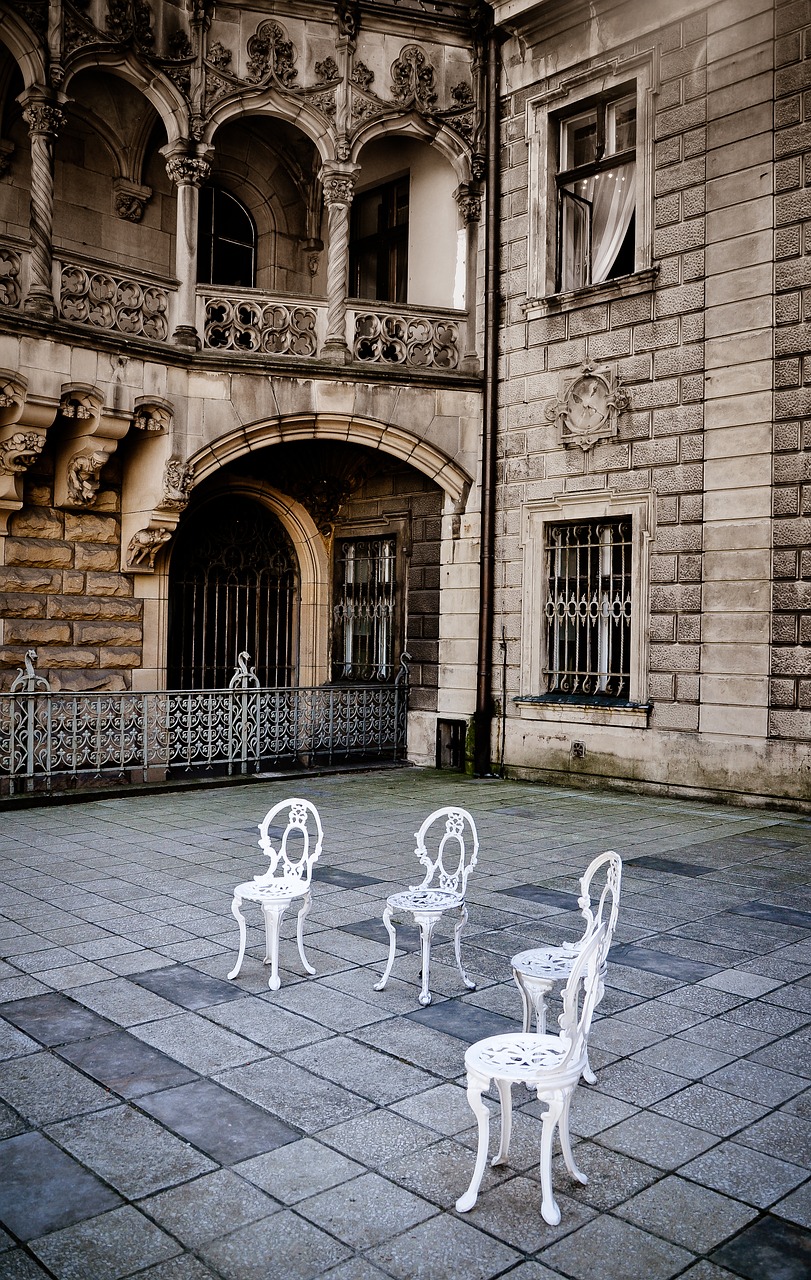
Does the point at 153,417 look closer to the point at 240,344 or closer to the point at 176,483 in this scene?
the point at 176,483

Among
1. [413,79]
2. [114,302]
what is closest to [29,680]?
[114,302]

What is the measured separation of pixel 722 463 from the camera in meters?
11.8

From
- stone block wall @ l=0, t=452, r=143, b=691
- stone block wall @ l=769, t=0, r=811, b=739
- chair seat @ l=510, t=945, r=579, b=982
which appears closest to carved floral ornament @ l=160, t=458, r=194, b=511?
stone block wall @ l=0, t=452, r=143, b=691

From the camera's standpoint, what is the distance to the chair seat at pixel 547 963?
4.48m

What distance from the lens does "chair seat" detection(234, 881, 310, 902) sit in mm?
5633

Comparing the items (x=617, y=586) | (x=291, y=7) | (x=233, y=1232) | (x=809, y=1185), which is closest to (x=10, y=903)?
(x=233, y=1232)

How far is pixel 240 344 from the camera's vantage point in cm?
1344

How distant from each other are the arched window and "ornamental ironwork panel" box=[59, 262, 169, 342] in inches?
116

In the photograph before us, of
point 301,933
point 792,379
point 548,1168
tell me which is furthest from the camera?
point 792,379

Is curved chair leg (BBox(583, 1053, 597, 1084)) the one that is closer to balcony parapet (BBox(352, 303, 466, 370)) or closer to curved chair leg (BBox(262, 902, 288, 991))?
curved chair leg (BBox(262, 902, 288, 991))

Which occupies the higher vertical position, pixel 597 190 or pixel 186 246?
pixel 597 190

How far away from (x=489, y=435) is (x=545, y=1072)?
1158 centimetres

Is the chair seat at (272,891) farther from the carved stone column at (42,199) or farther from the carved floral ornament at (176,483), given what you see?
the carved stone column at (42,199)

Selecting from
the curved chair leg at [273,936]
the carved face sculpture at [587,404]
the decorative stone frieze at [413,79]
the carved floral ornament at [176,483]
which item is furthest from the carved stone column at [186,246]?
the curved chair leg at [273,936]
